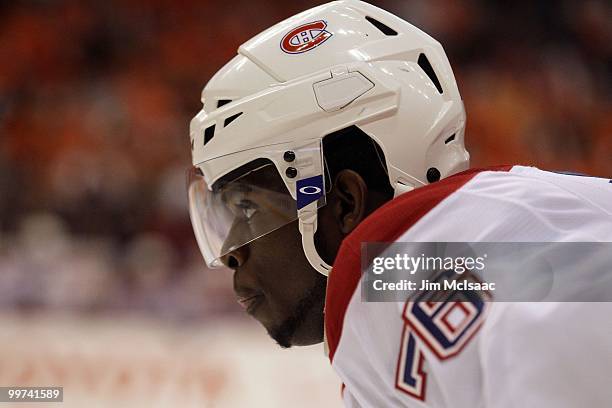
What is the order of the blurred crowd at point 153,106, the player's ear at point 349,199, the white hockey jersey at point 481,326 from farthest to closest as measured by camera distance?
the blurred crowd at point 153,106, the player's ear at point 349,199, the white hockey jersey at point 481,326

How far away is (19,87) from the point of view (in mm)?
6297

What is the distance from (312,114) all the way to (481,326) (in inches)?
28.5

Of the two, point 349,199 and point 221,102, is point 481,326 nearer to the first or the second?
point 349,199

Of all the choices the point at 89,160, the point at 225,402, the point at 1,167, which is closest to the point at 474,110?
the point at 89,160

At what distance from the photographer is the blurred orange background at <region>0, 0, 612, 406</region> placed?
15.1 ft

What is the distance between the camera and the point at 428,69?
166 centimetres

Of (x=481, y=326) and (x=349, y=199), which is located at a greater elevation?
(x=481, y=326)

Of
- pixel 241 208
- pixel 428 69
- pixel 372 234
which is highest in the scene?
pixel 372 234

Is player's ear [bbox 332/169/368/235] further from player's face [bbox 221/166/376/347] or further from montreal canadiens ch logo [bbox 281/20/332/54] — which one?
montreal canadiens ch logo [bbox 281/20/332/54]

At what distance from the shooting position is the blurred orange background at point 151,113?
4.61m

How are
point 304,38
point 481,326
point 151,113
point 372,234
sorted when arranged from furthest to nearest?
point 151,113
point 304,38
point 372,234
point 481,326

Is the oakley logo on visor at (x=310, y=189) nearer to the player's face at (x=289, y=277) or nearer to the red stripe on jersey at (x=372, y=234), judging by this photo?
the player's face at (x=289, y=277)

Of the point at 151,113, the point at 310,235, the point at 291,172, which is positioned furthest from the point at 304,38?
the point at 151,113

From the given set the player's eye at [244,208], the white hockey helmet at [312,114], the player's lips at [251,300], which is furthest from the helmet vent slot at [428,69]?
the player's lips at [251,300]
